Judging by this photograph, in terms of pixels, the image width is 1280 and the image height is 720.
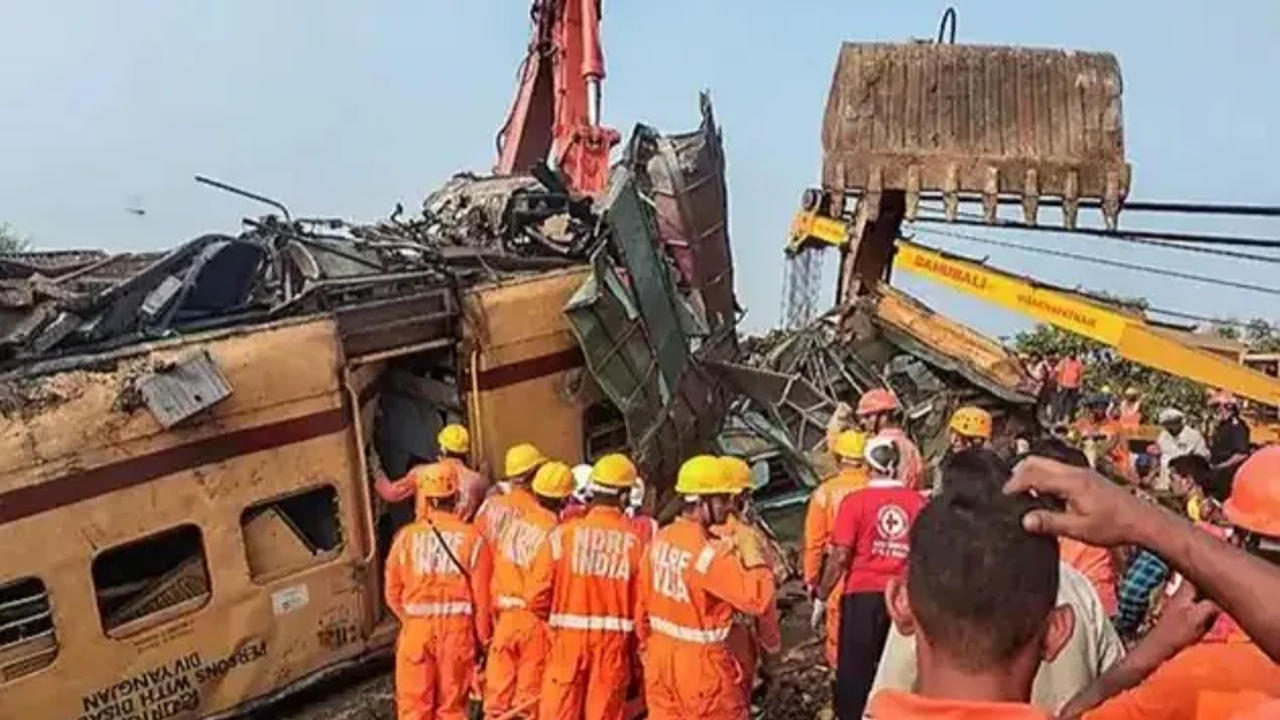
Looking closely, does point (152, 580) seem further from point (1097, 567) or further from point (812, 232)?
point (812, 232)

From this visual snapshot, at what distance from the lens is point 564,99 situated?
12797 millimetres

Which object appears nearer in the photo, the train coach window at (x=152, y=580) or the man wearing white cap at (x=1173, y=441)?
the train coach window at (x=152, y=580)

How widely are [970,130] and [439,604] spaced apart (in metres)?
4.69

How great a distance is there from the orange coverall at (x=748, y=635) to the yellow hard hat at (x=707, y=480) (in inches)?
5.7

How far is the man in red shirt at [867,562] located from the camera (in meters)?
5.95

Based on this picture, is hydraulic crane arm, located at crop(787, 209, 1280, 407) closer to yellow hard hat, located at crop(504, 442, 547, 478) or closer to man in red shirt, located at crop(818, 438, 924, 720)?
yellow hard hat, located at crop(504, 442, 547, 478)

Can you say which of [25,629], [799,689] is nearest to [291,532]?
[25,629]

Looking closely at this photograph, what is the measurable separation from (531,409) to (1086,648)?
17.5 feet

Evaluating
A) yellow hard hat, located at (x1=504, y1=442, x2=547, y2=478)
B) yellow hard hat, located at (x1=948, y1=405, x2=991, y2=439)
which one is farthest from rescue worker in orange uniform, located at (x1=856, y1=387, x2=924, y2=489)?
yellow hard hat, located at (x1=504, y1=442, x2=547, y2=478)

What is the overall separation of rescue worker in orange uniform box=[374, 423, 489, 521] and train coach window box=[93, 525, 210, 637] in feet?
3.99

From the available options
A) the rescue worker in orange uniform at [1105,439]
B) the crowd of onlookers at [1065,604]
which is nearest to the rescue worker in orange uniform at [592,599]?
the crowd of onlookers at [1065,604]

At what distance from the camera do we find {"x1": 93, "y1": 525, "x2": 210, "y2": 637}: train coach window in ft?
22.1

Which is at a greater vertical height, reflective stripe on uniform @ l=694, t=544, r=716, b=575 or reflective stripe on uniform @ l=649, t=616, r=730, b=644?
reflective stripe on uniform @ l=694, t=544, r=716, b=575

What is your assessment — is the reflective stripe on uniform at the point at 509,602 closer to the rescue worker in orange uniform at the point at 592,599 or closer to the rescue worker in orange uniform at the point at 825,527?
the rescue worker in orange uniform at the point at 592,599
